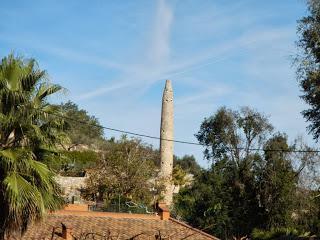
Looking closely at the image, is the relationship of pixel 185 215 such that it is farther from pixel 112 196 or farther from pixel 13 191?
pixel 13 191

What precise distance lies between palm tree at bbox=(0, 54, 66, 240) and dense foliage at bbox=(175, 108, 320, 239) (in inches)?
922

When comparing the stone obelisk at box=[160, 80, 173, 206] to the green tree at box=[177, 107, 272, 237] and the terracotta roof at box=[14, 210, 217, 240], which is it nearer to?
the green tree at box=[177, 107, 272, 237]

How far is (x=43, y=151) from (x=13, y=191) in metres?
2.13

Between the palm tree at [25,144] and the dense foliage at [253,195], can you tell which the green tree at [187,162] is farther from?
the palm tree at [25,144]

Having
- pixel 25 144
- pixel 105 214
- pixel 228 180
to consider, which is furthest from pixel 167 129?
pixel 25 144

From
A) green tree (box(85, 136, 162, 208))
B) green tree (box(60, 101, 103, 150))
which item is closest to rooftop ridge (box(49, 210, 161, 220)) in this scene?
green tree (box(85, 136, 162, 208))

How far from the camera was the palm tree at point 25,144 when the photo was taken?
13203 millimetres

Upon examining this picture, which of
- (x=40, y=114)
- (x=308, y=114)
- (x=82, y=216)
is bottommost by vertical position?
(x=82, y=216)

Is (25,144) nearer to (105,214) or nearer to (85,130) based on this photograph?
(105,214)

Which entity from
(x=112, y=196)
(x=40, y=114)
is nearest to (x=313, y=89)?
(x=40, y=114)

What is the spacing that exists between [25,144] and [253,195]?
2815 centimetres

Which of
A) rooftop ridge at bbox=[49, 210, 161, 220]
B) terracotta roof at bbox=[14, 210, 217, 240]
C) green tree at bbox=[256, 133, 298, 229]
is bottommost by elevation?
terracotta roof at bbox=[14, 210, 217, 240]

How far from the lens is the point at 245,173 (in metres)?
41.0

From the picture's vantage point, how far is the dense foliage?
38.1 meters
